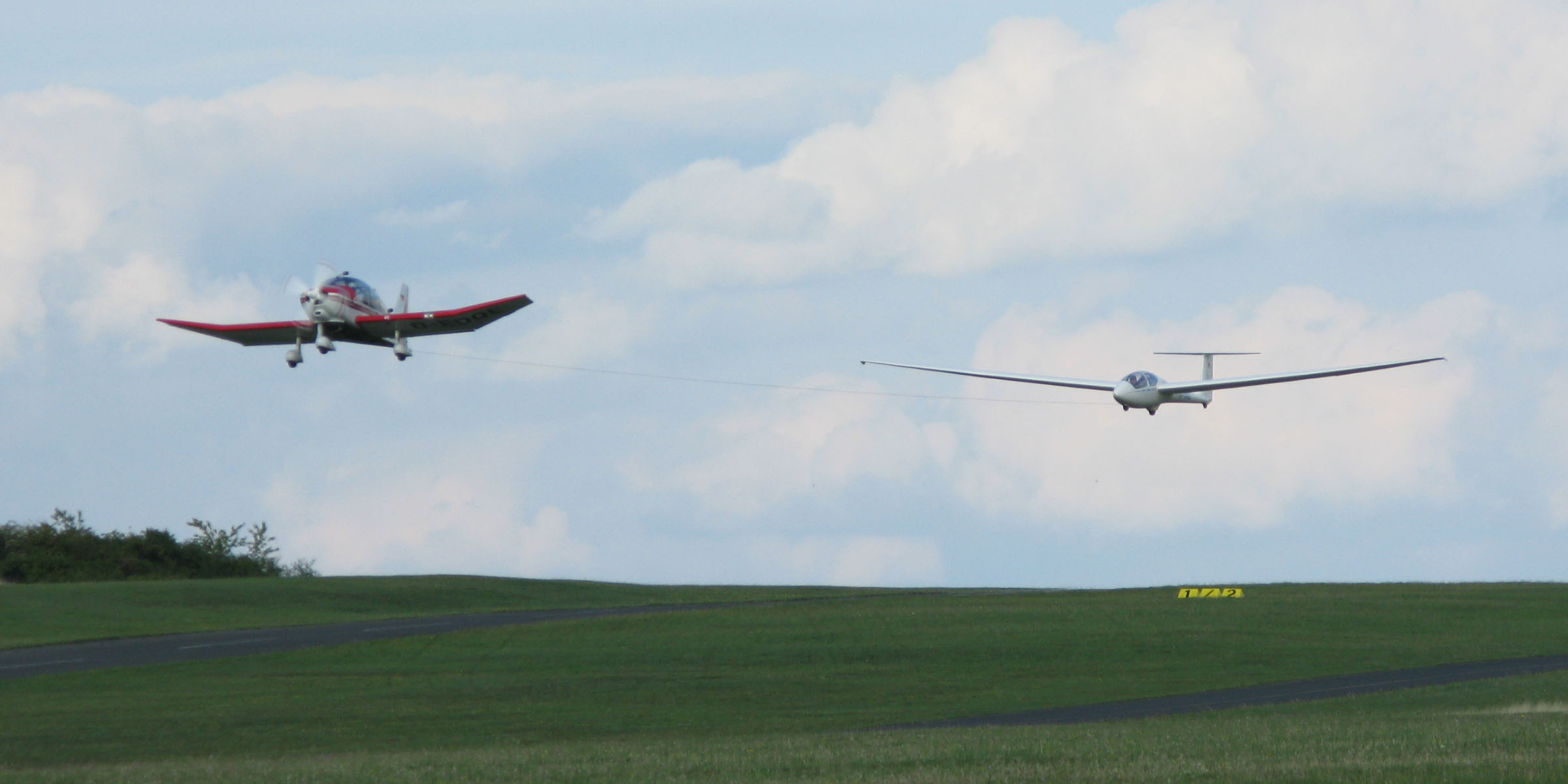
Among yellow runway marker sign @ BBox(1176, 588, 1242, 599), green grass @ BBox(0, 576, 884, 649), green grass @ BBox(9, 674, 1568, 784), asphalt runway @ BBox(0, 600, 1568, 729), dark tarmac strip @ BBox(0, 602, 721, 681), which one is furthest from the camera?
yellow runway marker sign @ BBox(1176, 588, 1242, 599)

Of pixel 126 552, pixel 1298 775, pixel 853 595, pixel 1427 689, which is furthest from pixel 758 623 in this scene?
pixel 126 552

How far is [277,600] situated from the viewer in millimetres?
78625

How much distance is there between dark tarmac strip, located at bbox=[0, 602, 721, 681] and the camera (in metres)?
49.9

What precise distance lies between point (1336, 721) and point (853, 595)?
53111 mm

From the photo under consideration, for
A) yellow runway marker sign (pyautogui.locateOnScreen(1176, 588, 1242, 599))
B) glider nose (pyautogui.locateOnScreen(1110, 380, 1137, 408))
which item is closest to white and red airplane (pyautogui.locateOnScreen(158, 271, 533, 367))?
glider nose (pyautogui.locateOnScreen(1110, 380, 1137, 408))

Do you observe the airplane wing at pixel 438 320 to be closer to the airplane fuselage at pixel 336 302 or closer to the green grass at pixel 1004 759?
the airplane fuselage at pixel 336 302

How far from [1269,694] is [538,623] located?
3240cm

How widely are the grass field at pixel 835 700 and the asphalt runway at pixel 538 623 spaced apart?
1517 millimetres

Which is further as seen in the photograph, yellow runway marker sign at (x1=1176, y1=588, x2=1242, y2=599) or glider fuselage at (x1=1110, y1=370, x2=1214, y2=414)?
yellow runway marker sign at (x1=1176, y1=588, x2=1242, y2=599)

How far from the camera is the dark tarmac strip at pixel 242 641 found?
49906mm

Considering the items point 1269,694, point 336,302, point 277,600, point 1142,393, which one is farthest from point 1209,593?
point 336,302

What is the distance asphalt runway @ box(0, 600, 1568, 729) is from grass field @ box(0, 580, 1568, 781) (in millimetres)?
1517

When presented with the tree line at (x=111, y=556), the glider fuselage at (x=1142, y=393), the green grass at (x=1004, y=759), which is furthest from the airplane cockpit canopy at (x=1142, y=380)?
the tree line at (x=111, y=556)

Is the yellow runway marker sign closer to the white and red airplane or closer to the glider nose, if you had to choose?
the glider nose
